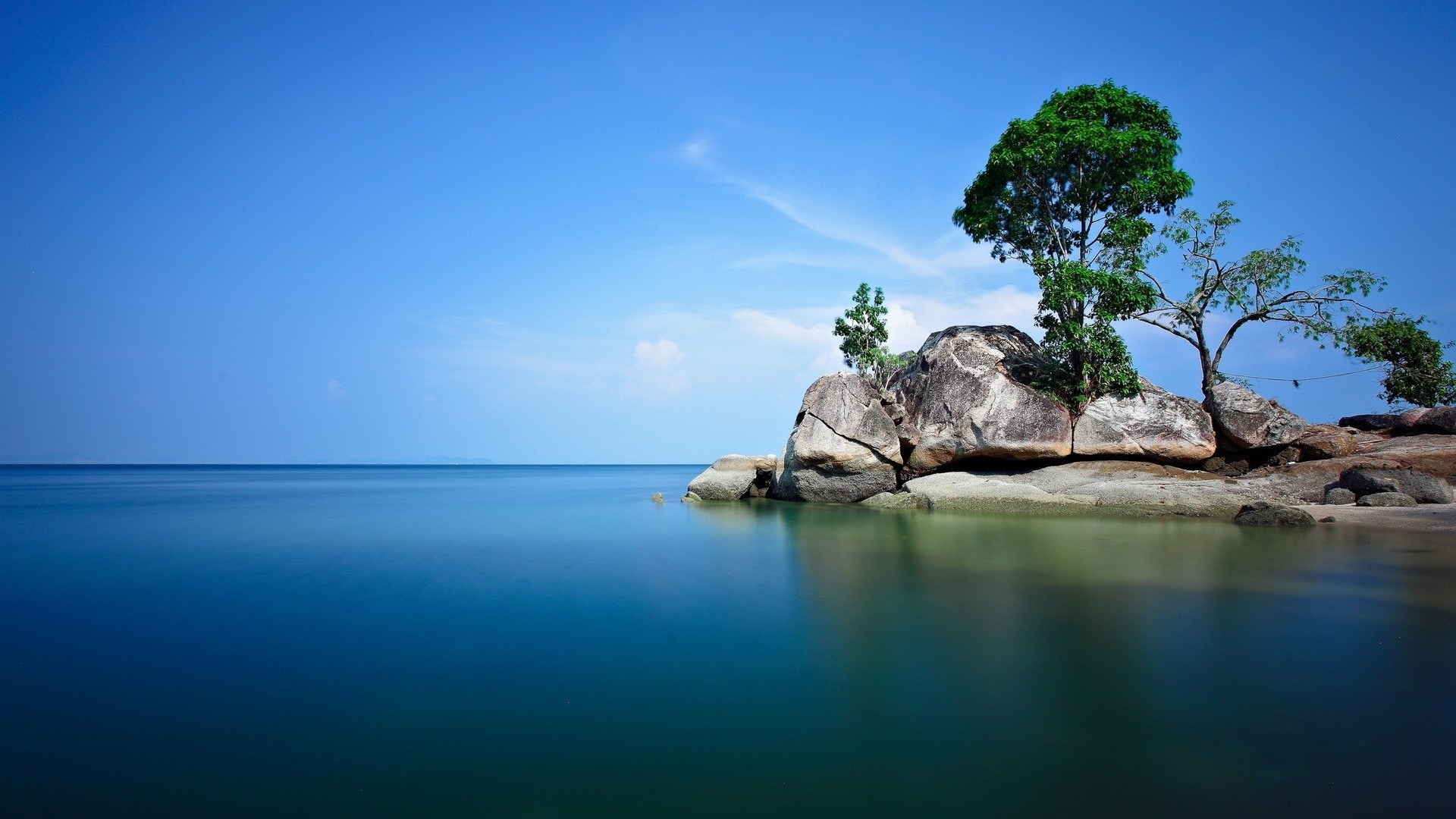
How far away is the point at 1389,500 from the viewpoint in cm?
1617

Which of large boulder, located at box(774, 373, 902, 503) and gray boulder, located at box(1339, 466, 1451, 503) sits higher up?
large boulder, located at box(774, 373, 902, 503)

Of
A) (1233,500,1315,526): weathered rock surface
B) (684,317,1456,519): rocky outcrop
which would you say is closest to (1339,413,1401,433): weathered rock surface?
(684,317,1456,519): rocky outcrop

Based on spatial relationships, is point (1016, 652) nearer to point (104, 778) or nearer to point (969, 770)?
point (969, 770)

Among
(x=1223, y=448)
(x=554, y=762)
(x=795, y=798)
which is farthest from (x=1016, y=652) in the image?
(x=1223, y=448)

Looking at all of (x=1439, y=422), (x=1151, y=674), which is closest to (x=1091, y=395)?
(x=1439, y=422)

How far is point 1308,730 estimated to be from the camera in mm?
4676

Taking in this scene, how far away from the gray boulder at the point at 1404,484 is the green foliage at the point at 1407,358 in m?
6.54

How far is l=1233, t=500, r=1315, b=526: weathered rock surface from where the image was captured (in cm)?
1514

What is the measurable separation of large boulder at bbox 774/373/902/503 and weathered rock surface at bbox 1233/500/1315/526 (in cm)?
925

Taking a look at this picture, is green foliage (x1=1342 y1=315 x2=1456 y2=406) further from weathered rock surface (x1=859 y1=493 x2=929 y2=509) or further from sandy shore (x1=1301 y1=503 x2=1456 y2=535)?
weathered rock surface (x1=859 y1=493 x2=929 y2=509)

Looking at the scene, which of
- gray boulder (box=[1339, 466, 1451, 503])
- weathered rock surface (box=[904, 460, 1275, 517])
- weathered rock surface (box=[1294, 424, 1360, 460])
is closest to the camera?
gray boulder (box=[1339, 466, 1451, 503])

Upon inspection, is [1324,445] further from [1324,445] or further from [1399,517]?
[1399,517]

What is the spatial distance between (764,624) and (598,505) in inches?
797

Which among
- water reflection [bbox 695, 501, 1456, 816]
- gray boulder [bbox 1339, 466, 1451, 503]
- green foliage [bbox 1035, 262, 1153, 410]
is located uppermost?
green foliage [bbox 1035, 262, 1153, 410]
